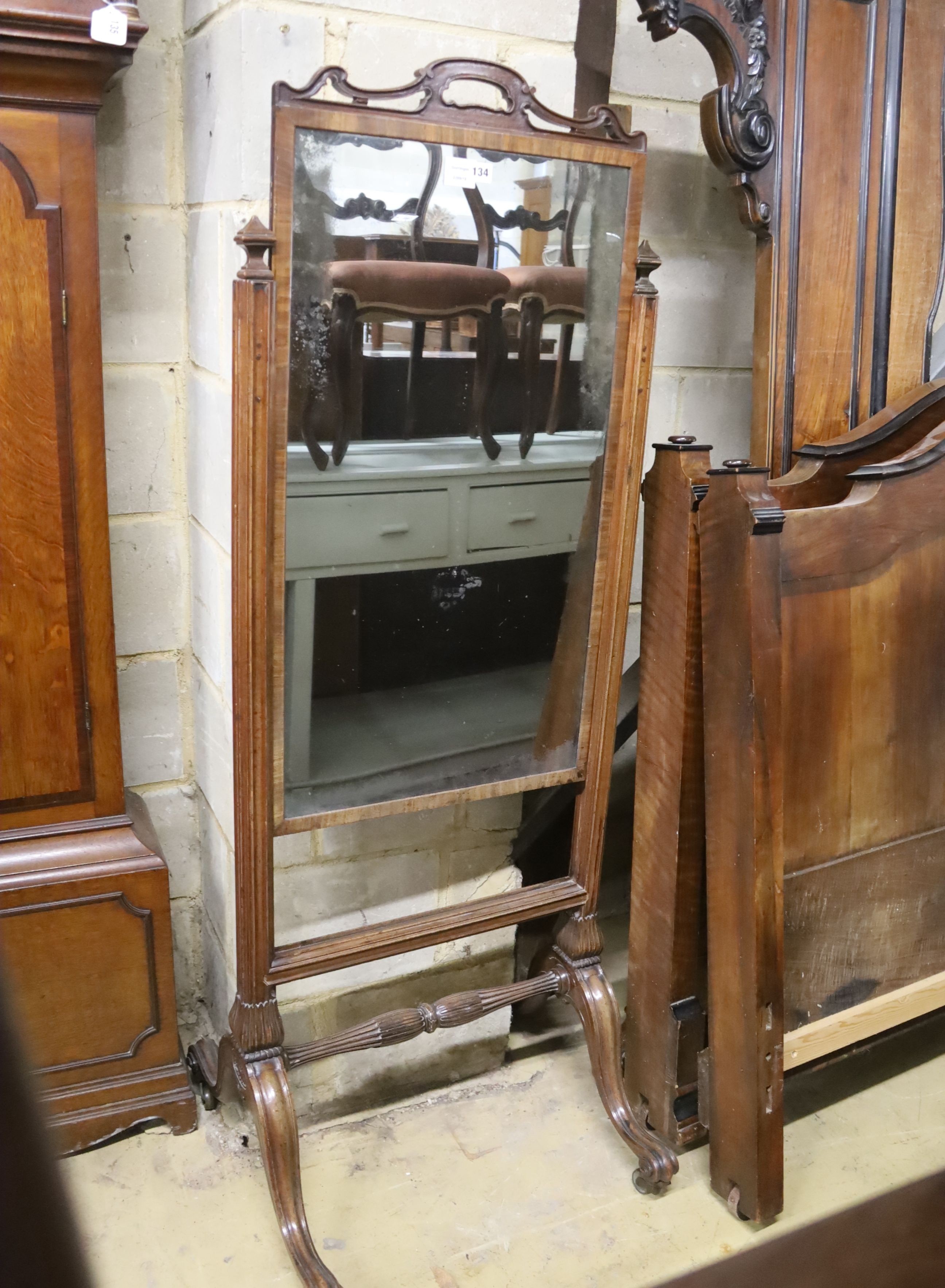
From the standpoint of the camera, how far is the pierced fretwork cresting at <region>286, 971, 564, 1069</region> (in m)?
1.54

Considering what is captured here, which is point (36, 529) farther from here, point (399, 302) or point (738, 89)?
point (738, 89)

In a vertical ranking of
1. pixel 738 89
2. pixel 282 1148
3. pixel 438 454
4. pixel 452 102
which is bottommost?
pixel 282 1148

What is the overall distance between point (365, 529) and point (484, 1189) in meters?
1.00

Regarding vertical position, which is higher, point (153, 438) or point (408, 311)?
point (408, 311)

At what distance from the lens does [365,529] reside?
4.59 feet

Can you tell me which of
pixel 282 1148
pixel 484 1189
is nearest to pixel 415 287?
pixel 282 1148

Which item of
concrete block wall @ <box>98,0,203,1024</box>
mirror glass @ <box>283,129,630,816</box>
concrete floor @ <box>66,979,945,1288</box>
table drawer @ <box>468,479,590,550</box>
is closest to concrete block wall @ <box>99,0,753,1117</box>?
concrete block wall @ <box>98,0,203,1024</box>

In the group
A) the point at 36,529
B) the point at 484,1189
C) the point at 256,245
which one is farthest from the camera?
the point at 484,1189

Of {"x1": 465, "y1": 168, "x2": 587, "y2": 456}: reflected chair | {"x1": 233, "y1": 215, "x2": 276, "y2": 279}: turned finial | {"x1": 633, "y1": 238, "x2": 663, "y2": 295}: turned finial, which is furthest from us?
{"x1": 633, "y1": 238, "x2": 663, "y2": 295}: turned finial

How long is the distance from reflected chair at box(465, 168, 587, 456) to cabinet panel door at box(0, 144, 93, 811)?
561 mm

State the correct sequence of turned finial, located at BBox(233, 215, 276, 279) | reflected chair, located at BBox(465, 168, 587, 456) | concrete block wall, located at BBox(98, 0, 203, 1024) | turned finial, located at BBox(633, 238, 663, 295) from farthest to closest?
1. concrete block wall, located at BBox(98, 0, 203, 1024)
2. turned finial, located at BBox(633, 238, 663, 295)
3. reflected chair, located at BBox(465, 168, 587, 456)
4. turned finial, located at BBox(233, 215, 276, 279)

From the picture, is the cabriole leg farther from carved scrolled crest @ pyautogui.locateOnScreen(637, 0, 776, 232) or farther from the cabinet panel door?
carved scrolled crest @ pyautogui.locateOnScreen(637, 0, 776, 232)

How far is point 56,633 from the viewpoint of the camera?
1.58 metres

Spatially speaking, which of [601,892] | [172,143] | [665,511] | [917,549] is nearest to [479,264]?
[665,511]
